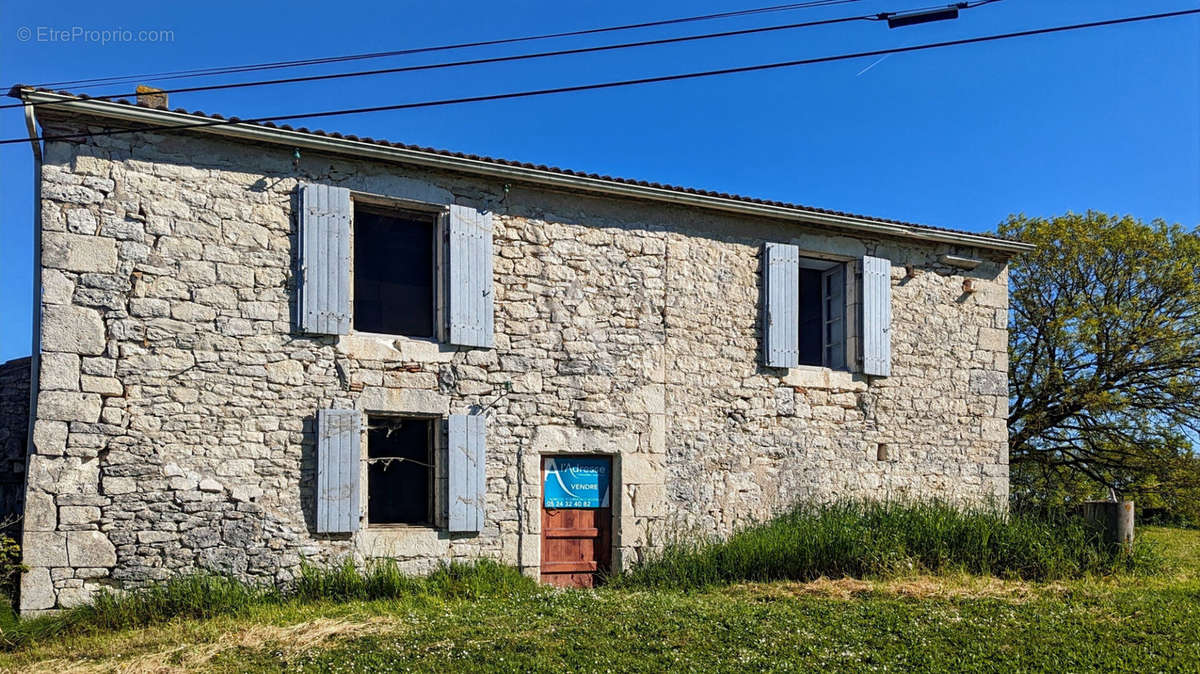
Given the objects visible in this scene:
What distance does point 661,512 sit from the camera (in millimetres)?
9836

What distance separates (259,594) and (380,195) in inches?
150

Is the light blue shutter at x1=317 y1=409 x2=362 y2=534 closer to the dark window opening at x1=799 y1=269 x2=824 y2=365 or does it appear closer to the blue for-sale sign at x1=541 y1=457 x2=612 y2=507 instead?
the blue for-sale sign at x1=541 y1=457 x2=612 y2=507

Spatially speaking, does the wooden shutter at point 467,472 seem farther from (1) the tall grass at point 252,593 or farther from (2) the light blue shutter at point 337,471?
(2) the light blue shutter at point 337,471

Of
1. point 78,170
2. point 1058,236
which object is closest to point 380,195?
point 78,170

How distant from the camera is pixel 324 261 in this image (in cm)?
862

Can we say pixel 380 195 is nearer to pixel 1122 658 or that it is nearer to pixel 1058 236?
pixel 1122 658

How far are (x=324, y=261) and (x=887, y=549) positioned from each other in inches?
249

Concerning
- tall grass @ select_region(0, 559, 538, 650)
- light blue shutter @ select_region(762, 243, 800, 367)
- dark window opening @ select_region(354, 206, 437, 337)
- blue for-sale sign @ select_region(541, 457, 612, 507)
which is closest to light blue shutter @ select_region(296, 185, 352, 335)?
dark window opening @ select_region(354, 206, 437, 337)

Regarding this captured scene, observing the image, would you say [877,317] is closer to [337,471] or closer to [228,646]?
[337,471]

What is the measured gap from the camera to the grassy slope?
20.8ft

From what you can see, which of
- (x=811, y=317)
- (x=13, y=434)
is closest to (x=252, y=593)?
(x=13, y=434)

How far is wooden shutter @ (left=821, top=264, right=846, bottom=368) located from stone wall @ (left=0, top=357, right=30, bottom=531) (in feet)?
27.8

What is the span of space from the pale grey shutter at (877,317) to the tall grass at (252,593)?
4.80 m

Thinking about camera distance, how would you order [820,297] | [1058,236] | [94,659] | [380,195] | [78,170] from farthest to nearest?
[1058,236] → [820,297] → [380,195] → [78,170] → [94,659]
